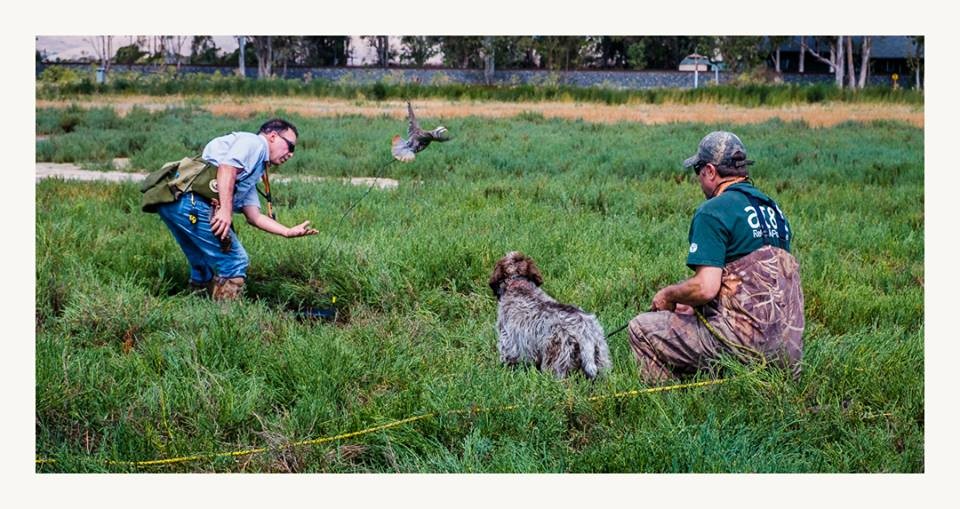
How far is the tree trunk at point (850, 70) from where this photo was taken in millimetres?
5970

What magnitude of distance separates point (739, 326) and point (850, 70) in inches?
128

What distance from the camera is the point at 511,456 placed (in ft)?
12.6

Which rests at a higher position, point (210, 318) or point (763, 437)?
point (210, 318)

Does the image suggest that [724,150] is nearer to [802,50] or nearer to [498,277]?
[498,277]

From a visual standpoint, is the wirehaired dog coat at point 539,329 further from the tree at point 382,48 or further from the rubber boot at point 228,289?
the tree at point 382,48

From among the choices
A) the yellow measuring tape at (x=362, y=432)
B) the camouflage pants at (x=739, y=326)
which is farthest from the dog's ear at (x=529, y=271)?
the yellow measuring tape at (x=362, y=432)

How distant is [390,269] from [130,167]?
3170 mm

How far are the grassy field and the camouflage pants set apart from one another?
12 centimetres

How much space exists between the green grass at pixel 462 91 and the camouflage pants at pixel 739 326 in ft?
9.74

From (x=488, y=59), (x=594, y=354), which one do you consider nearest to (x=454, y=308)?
(x=594, y=354)

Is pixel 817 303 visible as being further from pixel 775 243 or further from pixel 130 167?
pixel 130 167

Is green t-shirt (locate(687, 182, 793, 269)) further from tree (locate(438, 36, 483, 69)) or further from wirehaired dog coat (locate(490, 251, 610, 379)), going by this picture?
tree (locate(438, 36, 483, 69))

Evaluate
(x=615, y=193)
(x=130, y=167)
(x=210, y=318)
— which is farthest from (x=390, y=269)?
(x=130, y=167)
